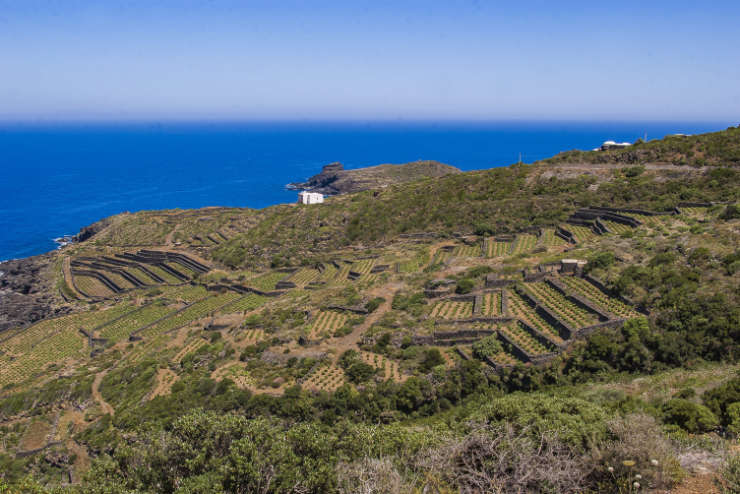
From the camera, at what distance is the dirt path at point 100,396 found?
26.2 m

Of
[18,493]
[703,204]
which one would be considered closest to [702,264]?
[703,204]

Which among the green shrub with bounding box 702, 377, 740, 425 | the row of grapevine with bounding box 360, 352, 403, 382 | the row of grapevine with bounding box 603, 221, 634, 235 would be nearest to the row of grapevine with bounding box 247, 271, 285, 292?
the row of grapevine with bounding box 360, 352, 403, 382

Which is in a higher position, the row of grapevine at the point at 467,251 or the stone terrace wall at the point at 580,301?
the stone terrace wall at the point at 580,301

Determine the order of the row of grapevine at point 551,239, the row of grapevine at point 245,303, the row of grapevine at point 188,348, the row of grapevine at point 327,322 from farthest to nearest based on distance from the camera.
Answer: the row of grapevine at point 245,303 < the row of grapevine at point 551,239 < the row of grapevine at point 188,348 < the row of grapevine at point 327,322

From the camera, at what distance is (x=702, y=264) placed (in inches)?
907

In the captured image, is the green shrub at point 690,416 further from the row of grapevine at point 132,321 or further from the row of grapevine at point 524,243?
the row of grapevine at point 132,321

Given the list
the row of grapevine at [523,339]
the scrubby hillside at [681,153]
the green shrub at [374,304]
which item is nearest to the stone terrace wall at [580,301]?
the row of grapevine at [523,339]

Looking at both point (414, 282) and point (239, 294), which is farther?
point (239, 294)

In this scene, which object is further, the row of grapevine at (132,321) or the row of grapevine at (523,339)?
the row of grapevine at (132,321)

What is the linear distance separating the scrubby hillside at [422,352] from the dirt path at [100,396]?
17cm

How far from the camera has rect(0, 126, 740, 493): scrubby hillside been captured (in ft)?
35.9

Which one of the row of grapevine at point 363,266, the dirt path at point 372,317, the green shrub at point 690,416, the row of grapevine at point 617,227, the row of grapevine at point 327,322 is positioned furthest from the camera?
the row of grapevine at point 363,266

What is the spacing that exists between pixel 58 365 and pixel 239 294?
15.9 metres

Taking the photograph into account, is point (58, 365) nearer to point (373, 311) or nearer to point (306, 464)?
point (373, 311)
